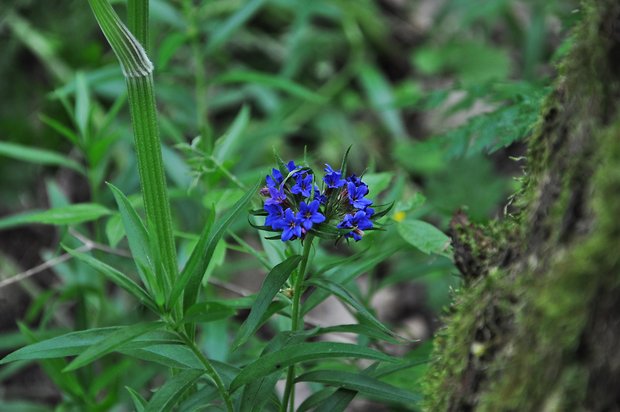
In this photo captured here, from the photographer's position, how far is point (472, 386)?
4.82 feet

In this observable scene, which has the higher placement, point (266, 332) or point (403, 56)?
point (403, 56)

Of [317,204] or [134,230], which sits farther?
[134,230]

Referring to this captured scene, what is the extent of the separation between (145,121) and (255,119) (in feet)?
11.7

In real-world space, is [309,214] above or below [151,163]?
below

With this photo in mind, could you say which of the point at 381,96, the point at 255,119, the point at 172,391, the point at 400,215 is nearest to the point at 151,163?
the point at 172,391

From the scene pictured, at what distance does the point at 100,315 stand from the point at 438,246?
160 centimetres

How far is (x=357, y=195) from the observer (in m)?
1.66

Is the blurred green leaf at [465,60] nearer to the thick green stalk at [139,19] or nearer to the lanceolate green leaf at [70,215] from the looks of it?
the lanceolate green leaf at [70,215]

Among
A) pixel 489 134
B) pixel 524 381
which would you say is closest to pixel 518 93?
pixel 489 134

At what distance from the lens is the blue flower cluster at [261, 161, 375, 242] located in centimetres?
160

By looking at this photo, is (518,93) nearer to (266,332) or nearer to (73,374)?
(73,374)

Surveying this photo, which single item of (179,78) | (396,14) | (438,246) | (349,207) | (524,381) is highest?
(396,14)

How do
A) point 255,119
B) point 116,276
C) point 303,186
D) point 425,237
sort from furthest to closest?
point 255,119
point 425,237
point 303,186
point 116,276

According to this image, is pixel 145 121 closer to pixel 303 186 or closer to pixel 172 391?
pixel 303 186
